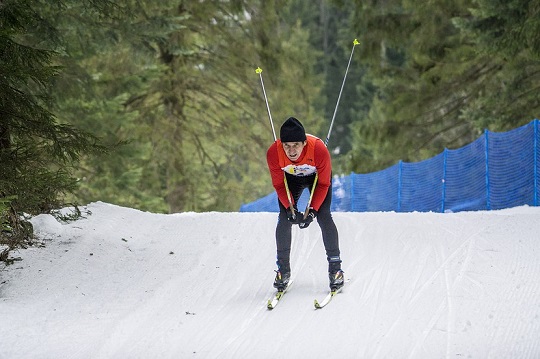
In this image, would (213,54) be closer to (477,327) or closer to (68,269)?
(68,269)

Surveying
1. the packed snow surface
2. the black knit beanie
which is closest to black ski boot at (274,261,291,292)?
the packed snow surface

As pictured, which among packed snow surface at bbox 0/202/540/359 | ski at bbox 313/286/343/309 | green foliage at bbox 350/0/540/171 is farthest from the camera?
green foliage at bbox 350/0/540/171

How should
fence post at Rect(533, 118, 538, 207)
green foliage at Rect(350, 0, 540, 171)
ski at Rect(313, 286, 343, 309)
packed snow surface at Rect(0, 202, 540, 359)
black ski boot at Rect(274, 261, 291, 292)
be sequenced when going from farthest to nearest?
green foliage at Rect(350, 0, 540, 171), fence post at Rect(533, 118, 538, 207), black ski boot at Rect(274, 261, 291, 292), ski at Rect(313, 286, 343, 309), packed snow surface at Rect(0, 202, 540, 359)

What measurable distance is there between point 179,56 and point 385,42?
21.8 ft

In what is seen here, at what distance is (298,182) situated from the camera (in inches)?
311

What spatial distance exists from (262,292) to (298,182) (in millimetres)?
1304

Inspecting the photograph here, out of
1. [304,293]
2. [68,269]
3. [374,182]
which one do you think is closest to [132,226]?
[68,269]

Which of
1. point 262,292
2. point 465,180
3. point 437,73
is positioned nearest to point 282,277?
point 262,292

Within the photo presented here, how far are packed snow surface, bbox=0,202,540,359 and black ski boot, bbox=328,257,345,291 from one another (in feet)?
0.48

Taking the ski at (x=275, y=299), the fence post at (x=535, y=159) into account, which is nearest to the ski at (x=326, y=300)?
the ski at (x=275, y=299)

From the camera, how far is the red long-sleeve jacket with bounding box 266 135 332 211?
24.6 feet

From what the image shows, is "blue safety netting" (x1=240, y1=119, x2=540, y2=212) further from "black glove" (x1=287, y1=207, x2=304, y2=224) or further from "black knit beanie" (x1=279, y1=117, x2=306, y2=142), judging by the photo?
"black knit beanie" (x1=279, y1=117, x2=306, y2=142)

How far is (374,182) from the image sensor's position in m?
21.5

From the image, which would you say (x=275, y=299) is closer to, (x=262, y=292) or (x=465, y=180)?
(x=262, y=292)
